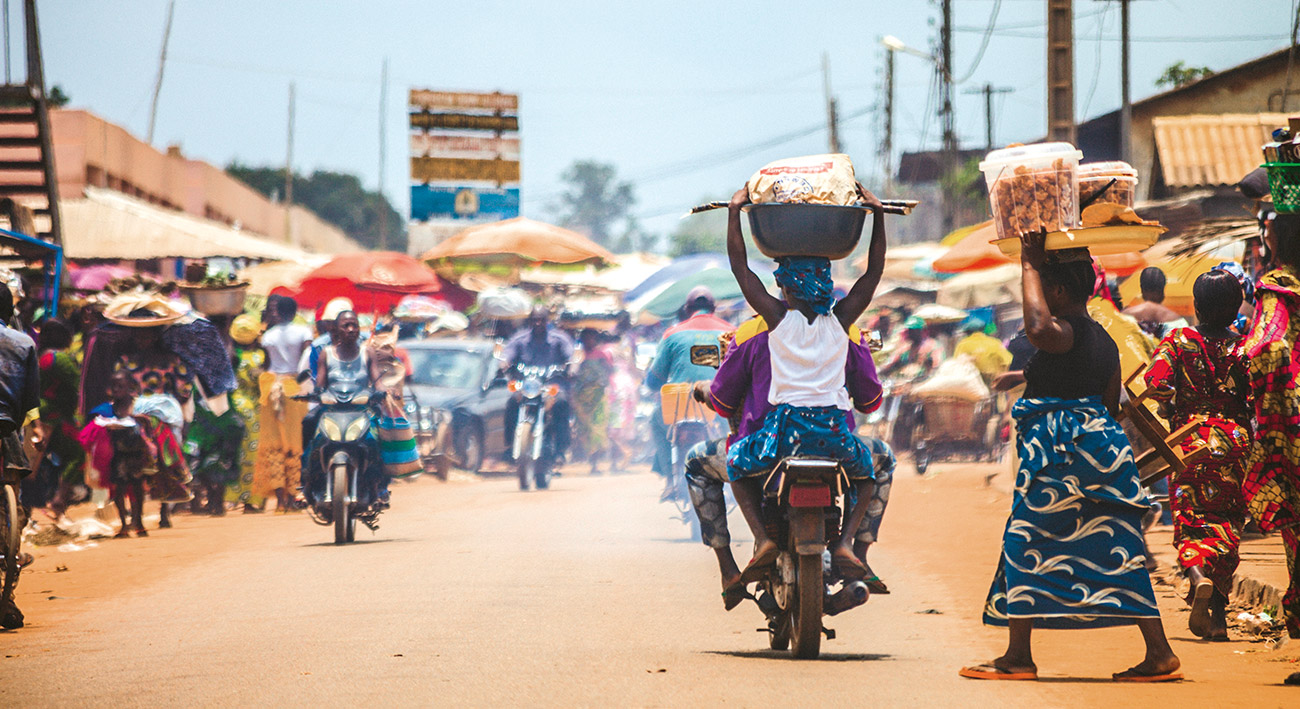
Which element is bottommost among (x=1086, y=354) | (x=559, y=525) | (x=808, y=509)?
(x=559, y=525)

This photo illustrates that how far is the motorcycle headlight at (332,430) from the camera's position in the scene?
11.9 m

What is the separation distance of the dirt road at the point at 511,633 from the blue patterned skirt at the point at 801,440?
34.9 inches

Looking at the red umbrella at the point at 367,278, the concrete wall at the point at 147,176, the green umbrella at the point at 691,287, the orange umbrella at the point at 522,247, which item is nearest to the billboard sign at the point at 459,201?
the concrete wall at the point at 147,176

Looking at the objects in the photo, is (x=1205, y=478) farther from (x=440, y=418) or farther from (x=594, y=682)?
(x=440, y=418)

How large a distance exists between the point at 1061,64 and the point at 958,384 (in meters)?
5.90

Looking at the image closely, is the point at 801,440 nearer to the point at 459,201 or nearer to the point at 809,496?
the point at 809,496

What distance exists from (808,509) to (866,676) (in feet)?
2.51

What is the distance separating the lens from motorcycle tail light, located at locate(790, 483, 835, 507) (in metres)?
6.23

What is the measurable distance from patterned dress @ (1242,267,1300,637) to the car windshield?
51.4 ft

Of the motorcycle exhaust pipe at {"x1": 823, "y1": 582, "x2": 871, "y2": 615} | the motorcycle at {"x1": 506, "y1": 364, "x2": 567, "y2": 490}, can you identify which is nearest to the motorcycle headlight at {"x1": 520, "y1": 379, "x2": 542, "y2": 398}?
the motorcycle at {"x1": 506, "y1": 364, "x2": 567, "y2": 490}

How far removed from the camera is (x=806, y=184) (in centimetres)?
671

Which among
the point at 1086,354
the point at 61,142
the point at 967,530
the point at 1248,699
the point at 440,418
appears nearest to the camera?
the point at 1248,699

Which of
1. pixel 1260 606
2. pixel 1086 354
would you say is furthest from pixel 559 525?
pixel 1086 354

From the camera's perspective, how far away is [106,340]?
44.4 ft
